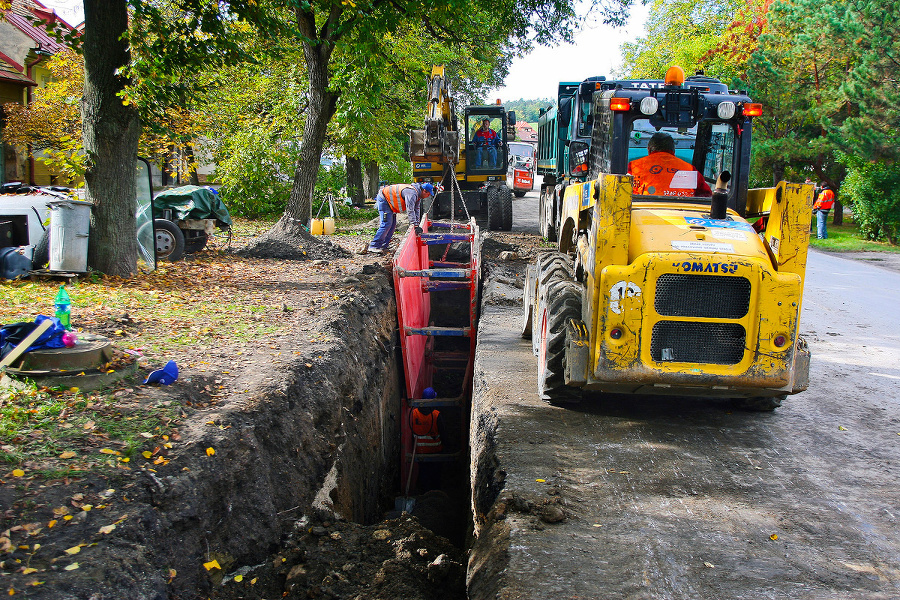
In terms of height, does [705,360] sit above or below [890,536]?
above

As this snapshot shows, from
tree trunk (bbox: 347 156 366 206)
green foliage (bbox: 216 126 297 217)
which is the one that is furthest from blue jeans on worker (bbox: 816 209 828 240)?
green foliage (bbox: 216 126 297 217)

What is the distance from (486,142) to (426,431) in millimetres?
9415

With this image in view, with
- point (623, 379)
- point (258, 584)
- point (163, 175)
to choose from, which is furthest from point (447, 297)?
point (163, 175)

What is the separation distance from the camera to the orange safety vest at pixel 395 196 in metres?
12.4

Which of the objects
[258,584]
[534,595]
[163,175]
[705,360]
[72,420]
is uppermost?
[163,175]

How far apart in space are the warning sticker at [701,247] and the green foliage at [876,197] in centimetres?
1837

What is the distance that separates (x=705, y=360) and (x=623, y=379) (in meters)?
0.62

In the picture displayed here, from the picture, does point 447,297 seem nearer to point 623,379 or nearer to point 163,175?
point 623,379

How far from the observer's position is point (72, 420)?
13.9 ft

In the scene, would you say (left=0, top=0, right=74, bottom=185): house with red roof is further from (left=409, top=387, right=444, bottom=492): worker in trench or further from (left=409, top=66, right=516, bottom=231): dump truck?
(left=409, top=387, right=444, bottom=492): worker in trench

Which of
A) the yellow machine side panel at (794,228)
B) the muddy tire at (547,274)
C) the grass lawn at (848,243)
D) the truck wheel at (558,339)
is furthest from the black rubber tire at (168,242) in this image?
the grass lawn at (848,243)

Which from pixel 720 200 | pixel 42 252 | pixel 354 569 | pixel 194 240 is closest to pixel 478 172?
pixel 194 240

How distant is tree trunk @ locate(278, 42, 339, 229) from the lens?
1361cm

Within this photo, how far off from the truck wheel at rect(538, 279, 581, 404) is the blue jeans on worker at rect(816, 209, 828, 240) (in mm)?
→ 17736
